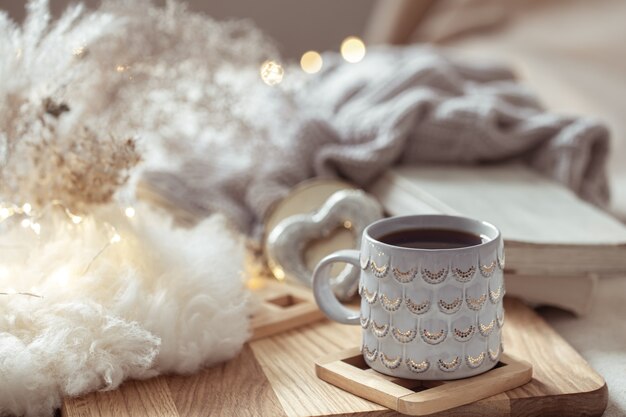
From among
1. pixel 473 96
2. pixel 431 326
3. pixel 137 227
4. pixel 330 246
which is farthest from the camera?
pixel 473 96

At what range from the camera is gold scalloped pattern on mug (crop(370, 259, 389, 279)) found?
2.03 ft

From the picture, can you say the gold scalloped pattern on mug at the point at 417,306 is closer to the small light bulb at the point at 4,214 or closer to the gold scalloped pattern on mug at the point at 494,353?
the gold scalloped pattern on mug at the point at 494,353

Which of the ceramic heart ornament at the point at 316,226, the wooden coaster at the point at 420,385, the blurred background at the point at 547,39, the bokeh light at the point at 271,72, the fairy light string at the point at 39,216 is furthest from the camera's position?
the blurred background at the point at 547,39

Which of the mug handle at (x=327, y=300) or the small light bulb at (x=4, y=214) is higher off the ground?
the small light bulb at (x=4, y=214)

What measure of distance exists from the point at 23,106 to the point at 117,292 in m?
0.21

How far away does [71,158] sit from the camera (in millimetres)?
787

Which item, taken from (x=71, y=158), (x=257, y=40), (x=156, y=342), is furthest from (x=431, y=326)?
(x=257, y=40)

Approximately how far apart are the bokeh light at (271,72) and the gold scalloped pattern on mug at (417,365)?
17.6 inches

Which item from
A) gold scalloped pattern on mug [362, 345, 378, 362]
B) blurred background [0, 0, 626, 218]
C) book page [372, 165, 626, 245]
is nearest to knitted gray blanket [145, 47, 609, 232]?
book page [372, 165, 626, 245]

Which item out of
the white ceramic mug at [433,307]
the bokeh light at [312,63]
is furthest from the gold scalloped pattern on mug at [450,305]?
the bokeh light at [312,63]

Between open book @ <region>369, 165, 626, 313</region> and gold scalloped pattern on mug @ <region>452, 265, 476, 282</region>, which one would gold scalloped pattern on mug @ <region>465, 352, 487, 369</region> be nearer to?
gold scalloped pattern on mug @ <region>452, 265, 476, 282</region>

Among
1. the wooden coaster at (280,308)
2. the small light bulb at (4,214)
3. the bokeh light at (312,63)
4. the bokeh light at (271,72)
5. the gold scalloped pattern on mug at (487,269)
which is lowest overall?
the wooden coaster at (280,308)

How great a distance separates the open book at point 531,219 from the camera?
2.56 ft

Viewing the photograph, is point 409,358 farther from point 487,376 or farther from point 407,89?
point 407,89
